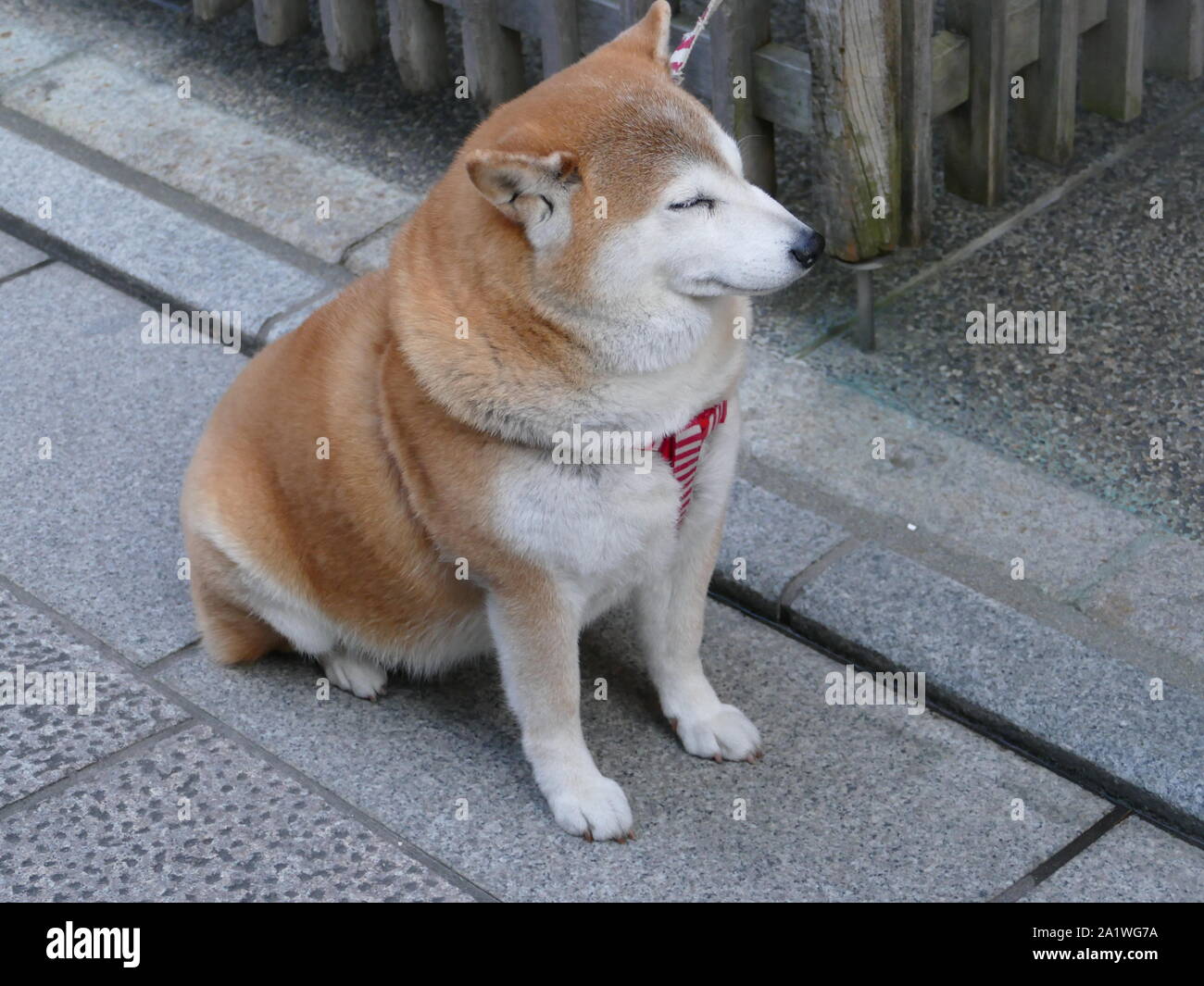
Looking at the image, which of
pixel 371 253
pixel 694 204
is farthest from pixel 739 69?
pixel 694 204

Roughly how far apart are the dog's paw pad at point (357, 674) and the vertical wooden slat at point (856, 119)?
174 centimetres

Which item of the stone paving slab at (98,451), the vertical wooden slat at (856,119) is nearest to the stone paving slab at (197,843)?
the stone paving slab at (98,451)

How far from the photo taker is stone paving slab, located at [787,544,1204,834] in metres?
3.25

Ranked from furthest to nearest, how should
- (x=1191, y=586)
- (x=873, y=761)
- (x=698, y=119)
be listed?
(x=1191, y=586) < (x=873, y=761) < (x=698, y=119)

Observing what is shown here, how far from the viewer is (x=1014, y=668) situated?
11.3ft

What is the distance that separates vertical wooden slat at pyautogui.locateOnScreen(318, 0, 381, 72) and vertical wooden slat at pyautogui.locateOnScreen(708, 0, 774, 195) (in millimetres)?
1646

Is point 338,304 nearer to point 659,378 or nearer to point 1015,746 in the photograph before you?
point 659,378

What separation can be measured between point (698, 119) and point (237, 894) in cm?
168

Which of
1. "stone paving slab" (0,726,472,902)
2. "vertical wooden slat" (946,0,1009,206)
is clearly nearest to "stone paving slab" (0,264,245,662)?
"stone paving slab" (0,726,472,902)

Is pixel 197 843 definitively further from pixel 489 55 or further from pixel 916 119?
pixel 489 55

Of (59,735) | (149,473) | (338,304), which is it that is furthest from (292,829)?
(149,473)

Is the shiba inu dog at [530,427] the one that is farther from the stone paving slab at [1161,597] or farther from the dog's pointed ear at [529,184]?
the stone paving slab at [1161,597]
